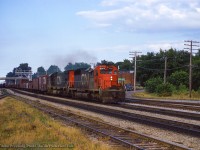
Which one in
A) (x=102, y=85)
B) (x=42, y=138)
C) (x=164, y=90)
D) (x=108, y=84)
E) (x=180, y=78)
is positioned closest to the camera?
(x=42, y=138)

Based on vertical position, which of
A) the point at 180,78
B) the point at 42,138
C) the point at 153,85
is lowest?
the point at 42,138

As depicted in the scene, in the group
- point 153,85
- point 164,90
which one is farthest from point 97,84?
point 153,85

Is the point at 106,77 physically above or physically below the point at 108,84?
above

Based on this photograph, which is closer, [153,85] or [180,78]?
[153,85]

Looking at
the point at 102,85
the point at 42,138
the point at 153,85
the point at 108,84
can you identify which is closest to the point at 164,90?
the point at 153,85

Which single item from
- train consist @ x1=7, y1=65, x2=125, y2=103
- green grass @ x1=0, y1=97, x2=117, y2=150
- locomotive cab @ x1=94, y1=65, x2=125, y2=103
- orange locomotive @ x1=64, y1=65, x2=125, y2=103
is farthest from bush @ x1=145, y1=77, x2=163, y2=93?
green grass @ x1=0, y1=97, x2=117, y2=150

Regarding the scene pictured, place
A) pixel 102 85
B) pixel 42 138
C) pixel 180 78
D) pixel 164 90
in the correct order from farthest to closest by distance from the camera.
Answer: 1. pixel 180 78
2. pixel 164 90
3. pixel 102 85
4. pixel 42 138

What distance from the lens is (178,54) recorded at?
326ft

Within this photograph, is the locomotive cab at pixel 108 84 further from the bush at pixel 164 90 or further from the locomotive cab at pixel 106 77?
the bush at pixel 164 90

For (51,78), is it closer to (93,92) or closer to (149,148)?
(93,92)

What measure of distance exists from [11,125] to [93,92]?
1886 centimetres

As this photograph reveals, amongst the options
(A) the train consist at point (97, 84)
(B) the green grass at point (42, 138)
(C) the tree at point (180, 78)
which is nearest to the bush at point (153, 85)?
(C) the tree at point (180, 78)

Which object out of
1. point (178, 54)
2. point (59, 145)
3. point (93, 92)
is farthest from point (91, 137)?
point (178, 54)

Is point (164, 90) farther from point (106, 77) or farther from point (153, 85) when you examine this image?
point (106, 77)
